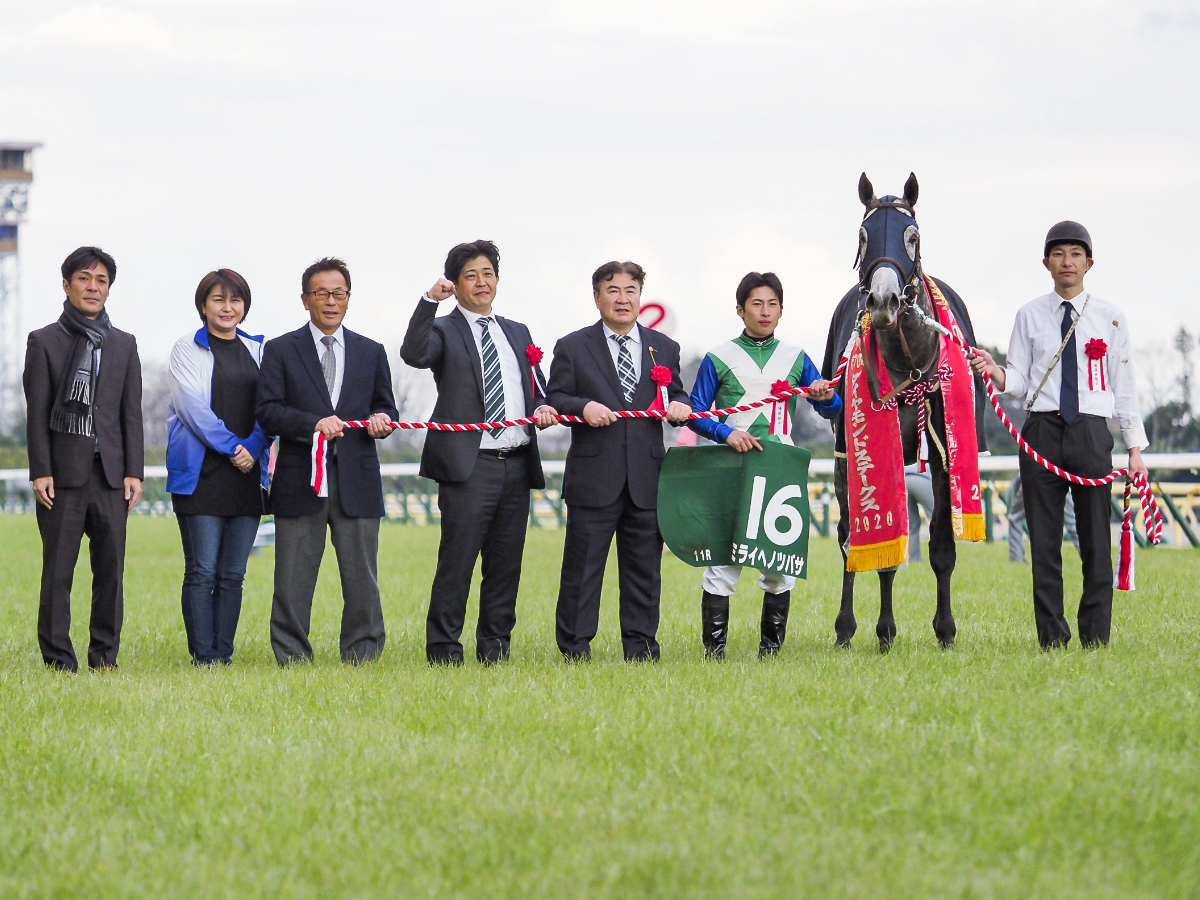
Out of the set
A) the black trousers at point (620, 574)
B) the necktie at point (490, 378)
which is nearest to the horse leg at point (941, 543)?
the black trousers at point (620, 574)

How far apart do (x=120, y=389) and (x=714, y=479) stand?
317 centimetres

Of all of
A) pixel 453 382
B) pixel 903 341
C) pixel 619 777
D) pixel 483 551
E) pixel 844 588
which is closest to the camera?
pixel 619 777

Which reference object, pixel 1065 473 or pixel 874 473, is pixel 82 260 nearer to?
pixel 874 473

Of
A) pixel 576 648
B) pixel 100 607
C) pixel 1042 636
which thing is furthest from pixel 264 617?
pixel 1042 636

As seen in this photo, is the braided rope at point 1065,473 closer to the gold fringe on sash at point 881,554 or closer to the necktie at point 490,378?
the gold fringe on sash at point 881,554

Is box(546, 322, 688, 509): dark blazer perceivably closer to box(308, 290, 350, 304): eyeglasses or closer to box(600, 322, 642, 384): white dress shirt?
box(600, 322, 642, 384): white dress shirt

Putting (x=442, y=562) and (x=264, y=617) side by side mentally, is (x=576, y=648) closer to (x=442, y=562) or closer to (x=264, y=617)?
(x=442, y=562)

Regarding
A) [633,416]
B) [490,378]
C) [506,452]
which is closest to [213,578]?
[506,452]

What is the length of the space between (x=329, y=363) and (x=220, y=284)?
30.2 inches

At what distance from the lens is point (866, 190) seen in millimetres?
6715

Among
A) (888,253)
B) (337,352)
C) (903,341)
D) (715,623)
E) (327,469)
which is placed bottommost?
(715,623)

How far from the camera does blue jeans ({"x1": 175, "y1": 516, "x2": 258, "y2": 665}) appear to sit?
23.9 ft

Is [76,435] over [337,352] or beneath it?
beneath

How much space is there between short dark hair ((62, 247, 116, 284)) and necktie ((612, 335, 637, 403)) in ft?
8.94
